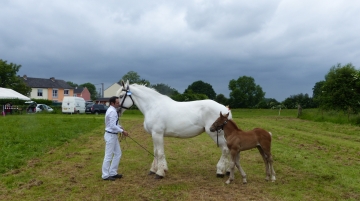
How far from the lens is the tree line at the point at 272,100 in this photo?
24.4m

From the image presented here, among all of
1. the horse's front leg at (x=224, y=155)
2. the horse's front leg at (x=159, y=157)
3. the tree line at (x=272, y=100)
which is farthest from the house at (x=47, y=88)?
the horse's front leg at (x=224, y=155)

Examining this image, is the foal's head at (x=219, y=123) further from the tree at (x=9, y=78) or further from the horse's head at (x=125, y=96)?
the tree at (x=9, y=78)

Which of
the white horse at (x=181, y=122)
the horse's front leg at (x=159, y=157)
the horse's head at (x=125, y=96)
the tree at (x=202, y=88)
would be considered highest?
the tree at (x=202, y=88)

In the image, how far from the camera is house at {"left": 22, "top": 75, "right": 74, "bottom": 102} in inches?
2746

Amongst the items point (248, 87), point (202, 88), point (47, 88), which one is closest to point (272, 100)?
point (202, 88)

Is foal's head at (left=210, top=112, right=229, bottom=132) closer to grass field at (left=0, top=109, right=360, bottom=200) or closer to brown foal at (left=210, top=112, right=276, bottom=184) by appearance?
brown foal at (left=210, top=112, right=276, bottom=184)

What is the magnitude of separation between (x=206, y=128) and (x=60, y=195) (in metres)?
3.53

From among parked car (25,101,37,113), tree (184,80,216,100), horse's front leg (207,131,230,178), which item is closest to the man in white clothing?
horse's front leg (207,131,230,178)

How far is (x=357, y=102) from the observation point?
23797mm

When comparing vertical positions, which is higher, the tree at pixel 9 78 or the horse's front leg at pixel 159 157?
the tree at pixel 9 78

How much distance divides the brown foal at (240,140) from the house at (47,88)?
229ft

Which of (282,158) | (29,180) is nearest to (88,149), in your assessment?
(29,180)

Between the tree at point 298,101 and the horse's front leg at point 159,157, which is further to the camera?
the tree at point 298,101

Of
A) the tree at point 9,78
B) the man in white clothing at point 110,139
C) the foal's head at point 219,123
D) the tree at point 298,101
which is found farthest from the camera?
the tree at point 9,78
